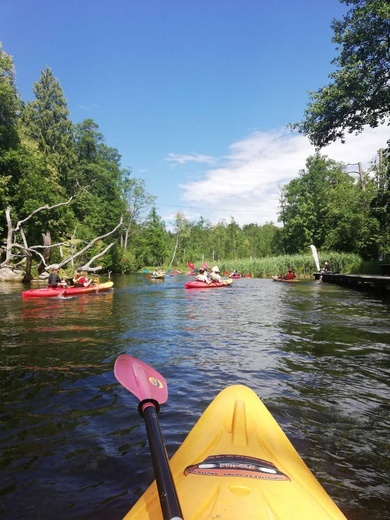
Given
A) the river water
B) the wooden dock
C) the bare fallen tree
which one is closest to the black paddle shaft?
the river water

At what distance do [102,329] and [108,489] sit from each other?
6.02 meters

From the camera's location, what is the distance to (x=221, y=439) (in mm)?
2328

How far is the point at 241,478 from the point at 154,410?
26.9 inches

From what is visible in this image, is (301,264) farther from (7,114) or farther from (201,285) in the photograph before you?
(7,114)

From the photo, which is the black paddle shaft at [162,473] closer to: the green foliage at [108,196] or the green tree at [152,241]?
the green foliage at [108,196]

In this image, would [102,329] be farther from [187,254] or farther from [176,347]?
[187,254]

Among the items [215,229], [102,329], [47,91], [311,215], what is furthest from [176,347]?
[215,229]

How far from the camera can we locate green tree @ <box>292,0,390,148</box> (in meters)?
14.1

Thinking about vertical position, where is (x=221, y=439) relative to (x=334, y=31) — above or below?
below

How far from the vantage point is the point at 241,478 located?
5.91 feet

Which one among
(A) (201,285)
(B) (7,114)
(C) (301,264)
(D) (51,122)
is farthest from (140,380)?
(D) (51,122)

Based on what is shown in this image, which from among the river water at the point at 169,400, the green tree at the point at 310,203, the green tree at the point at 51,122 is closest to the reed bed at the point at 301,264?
the green tree at the point at 310,203

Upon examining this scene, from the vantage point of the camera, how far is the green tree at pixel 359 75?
14125 mm

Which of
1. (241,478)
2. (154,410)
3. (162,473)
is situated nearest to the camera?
(162,473)
